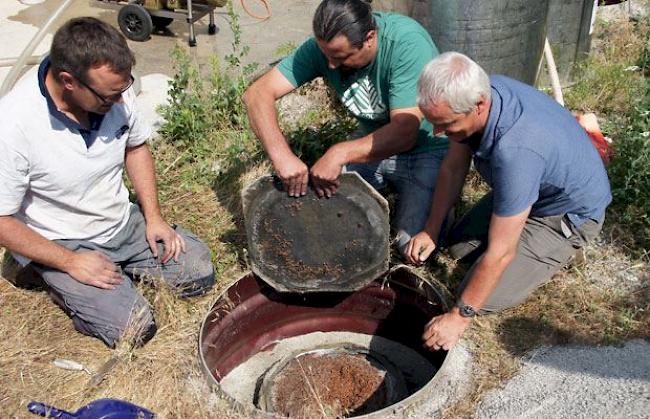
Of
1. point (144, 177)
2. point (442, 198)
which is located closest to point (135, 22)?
point (144, 177)

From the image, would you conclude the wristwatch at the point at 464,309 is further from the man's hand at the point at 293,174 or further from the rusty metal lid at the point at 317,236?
the man's hand at the point at 293,174

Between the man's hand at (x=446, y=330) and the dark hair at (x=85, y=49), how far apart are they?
1.73m

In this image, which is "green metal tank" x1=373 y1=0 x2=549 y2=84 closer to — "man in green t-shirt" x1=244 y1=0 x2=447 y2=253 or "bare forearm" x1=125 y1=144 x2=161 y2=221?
"man in green t-shirt" x1=244 y1=0 x2=447 y2=253

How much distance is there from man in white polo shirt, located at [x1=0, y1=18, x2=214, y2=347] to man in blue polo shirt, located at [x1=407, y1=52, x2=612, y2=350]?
1.29 meters

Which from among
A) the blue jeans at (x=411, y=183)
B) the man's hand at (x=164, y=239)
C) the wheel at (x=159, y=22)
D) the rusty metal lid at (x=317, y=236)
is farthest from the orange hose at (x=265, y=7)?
the rusty metal lid at (x=317, y=236)

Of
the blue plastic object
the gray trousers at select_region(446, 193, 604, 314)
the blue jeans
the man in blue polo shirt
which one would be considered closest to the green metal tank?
the blue jeans

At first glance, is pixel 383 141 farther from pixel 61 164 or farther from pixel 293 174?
pixel 61 164

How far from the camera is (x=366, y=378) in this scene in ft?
12.2

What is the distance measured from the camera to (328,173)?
3.38 meters

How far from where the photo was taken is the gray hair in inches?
110

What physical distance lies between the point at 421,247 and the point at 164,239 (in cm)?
132

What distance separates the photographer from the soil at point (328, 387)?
11.5 feet

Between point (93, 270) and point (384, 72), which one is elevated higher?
point (384, 72)

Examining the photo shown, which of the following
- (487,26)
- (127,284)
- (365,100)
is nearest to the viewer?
(127,284)
